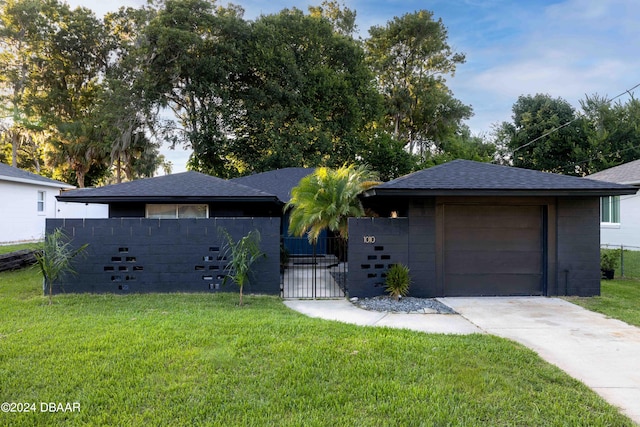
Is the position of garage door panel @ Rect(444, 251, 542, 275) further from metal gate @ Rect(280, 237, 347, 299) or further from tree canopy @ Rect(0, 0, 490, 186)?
tree canopy @ Rect(0, 0, 490, 186)

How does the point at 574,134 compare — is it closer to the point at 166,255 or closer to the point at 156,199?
the point at 156,199

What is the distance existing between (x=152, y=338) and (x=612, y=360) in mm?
5293

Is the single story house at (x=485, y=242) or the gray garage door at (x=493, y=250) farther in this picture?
the gray garage door at (x=493, y=250)

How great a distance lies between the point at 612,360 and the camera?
13.3 feet

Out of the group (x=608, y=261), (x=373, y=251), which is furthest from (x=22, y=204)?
(x=608, y=261)

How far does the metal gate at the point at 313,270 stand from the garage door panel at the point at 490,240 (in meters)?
2.40

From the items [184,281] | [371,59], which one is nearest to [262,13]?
[371,59]

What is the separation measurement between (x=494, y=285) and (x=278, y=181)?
33.1 ft

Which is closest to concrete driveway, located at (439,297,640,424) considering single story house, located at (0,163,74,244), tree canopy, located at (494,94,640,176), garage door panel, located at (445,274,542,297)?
garage door panel, located at (445,274,542,297)

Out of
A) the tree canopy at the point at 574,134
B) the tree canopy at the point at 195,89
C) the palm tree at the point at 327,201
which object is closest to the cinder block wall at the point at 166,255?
the palm tree at the point at 327,201

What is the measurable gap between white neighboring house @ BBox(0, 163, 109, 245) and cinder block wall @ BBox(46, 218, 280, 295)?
10754 mm

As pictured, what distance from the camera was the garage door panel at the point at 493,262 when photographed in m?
7.66

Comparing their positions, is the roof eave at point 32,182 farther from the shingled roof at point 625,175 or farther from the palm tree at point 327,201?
the shingled roof at point 625,175

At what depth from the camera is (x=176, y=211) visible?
10.1 metres
